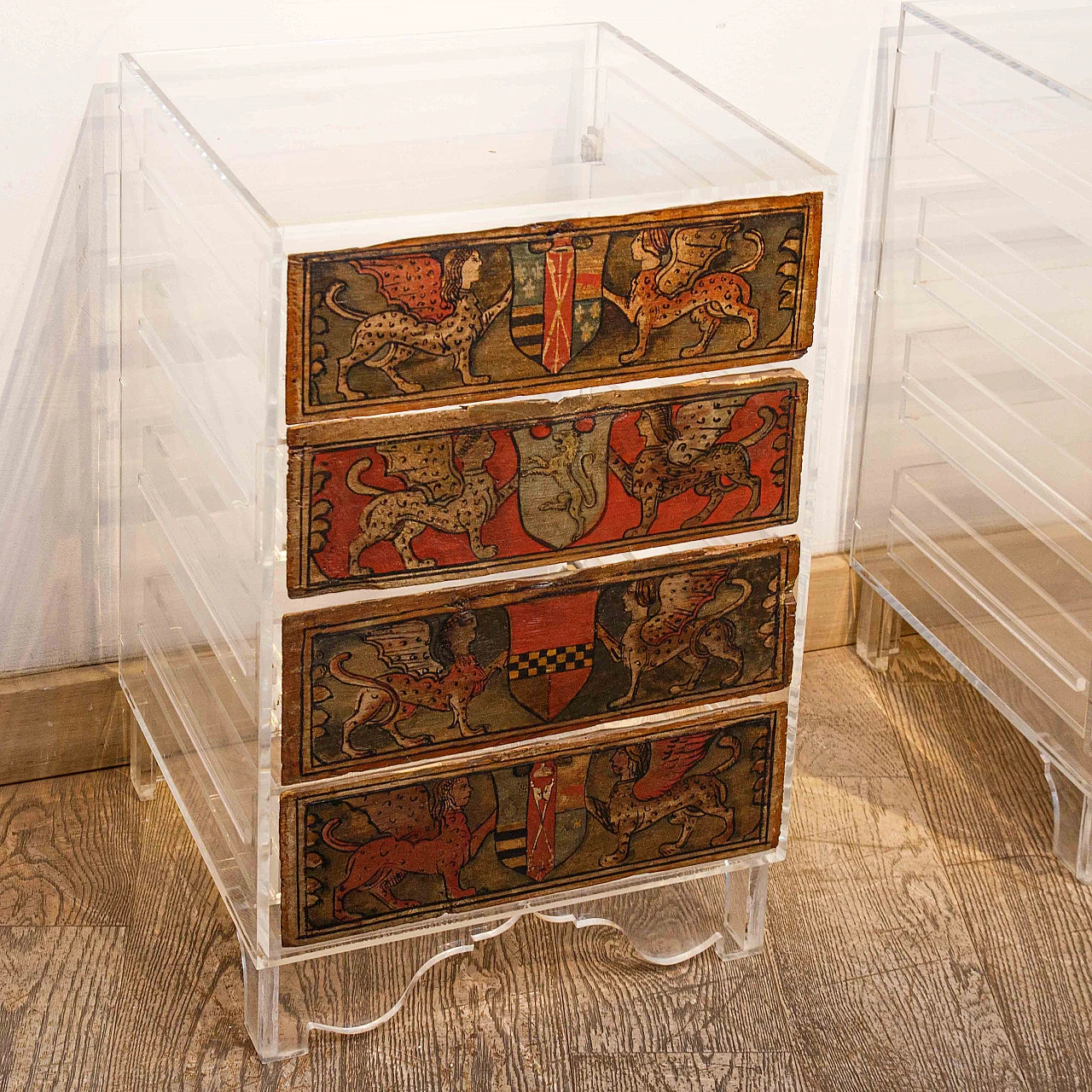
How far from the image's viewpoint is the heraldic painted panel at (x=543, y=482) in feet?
3.75

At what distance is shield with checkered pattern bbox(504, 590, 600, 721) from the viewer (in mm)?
1240

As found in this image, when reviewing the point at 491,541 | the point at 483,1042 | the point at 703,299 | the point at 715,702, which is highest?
the point at 703,299

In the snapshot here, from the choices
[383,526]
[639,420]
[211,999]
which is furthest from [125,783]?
[639,420]

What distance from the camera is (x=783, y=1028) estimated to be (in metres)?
1.40

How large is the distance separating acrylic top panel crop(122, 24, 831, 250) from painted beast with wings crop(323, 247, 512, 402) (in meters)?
0.17

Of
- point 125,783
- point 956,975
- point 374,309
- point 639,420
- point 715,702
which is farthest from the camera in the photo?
point 125,783

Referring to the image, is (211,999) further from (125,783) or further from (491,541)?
(491,541)

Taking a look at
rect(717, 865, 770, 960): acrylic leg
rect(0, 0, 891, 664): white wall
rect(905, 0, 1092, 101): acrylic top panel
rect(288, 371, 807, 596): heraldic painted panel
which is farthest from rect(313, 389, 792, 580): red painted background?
rect(905, 0, 1092, 101): acrylic top panel

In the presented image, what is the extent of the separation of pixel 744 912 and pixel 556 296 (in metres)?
0.63

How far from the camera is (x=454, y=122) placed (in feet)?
4.70

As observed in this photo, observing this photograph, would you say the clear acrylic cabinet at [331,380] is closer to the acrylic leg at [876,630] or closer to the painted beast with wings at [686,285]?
the painted beast with wings at [686,285]

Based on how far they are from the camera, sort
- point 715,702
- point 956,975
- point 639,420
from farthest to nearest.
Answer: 1. point 956,975
2. point 715,702
3. point 639,420

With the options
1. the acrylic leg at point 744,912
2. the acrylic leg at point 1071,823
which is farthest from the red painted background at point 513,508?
the acrylic leg at point 1071,823

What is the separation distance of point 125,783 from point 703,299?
2.81ft
